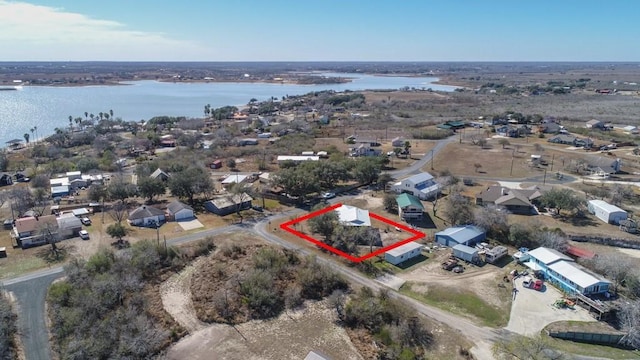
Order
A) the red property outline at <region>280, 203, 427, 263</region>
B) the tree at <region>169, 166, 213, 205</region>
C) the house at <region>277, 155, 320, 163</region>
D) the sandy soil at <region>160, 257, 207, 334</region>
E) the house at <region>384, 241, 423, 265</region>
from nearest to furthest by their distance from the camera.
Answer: the sandy soil at <region>160, 257, 207, 334</region> < the house at <region>384, 241, 423, 265</region> < the red property outline at <region>280, 203, 427, 263</region> < the tree at <region>169, 166, 213, 205</region> < the house at <region>277, 155, 320, 163</region>

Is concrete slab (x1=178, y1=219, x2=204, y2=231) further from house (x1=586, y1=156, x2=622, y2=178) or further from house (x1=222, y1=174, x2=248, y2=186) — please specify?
house (x1=586, y1=156, x2=622, y2=178)

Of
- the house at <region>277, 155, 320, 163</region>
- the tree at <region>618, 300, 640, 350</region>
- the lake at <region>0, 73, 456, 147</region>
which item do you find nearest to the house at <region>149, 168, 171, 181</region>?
the house at <region>277, 155, 320, 163</region>

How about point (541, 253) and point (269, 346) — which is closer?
point (269, 346)

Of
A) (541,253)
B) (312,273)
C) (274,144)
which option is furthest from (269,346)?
(274,144)

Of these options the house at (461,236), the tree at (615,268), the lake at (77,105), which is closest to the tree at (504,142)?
the house at (461,236)

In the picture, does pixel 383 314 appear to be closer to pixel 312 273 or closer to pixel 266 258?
pixel 312 273

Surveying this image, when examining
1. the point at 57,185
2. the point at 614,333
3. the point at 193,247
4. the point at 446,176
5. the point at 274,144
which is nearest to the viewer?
the point at 614,333
